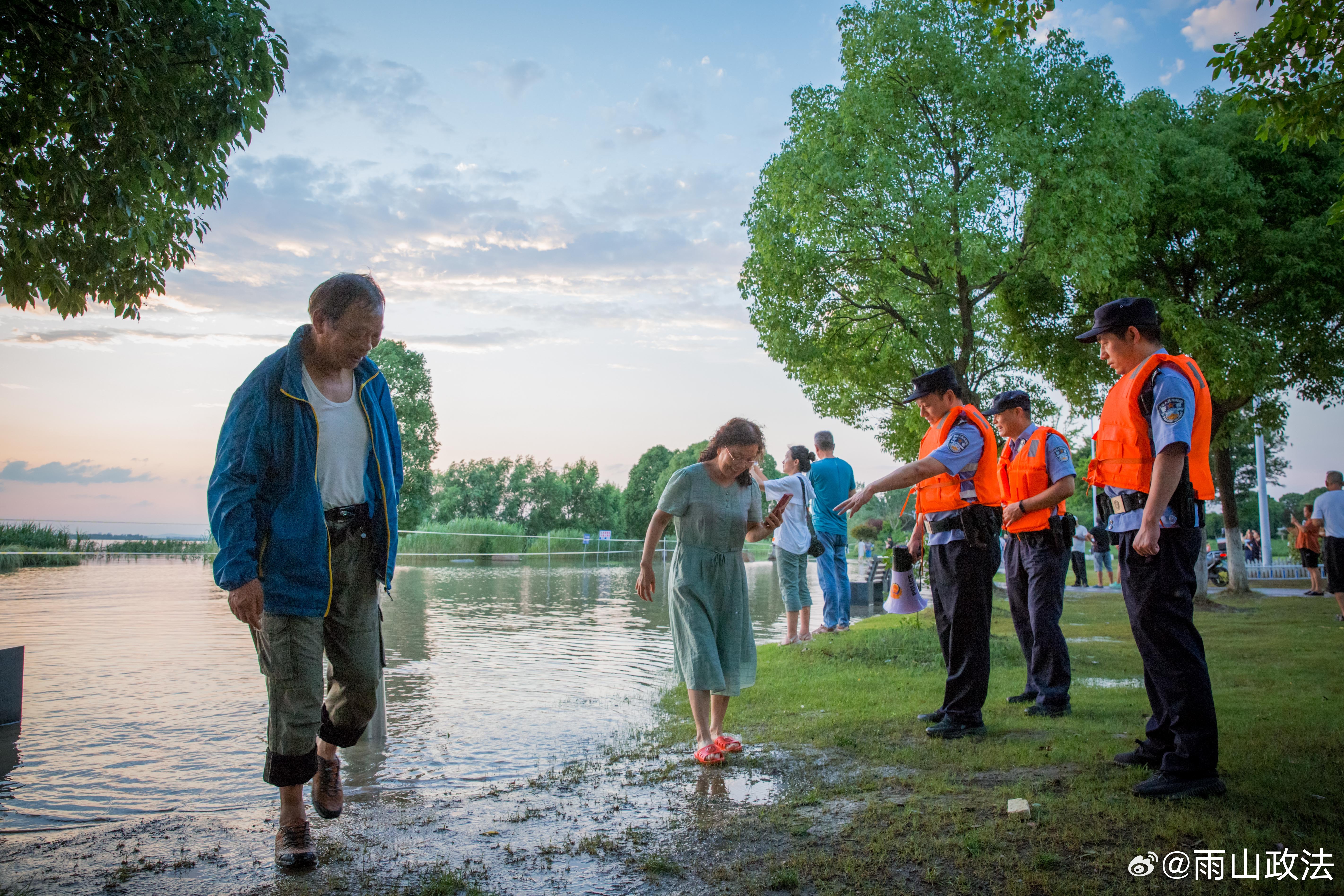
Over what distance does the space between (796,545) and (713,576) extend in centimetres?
501

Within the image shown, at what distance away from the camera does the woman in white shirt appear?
10.0 metres

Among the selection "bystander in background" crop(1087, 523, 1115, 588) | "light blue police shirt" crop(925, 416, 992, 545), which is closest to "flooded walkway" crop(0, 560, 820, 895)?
"light blue police shirt" crop(925, 416, 992, 545)

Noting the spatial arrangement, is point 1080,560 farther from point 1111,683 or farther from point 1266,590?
point 1111,683

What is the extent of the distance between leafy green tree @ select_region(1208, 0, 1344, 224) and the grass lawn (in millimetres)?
4688

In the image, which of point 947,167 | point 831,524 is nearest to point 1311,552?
point 947,167

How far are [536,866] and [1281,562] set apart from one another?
3691 centimetres

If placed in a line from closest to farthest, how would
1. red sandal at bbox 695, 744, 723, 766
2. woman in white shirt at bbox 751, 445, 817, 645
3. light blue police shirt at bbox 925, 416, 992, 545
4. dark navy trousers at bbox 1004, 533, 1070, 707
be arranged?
red sandal at bbox 695, 744, 723, 766
light blue police shirt at bbox 925, 416, 992, 545
dark navy trousers at bbox 1004, 533, 1070, 707
woman in white shirt at bbox 751, 445, 817, 645

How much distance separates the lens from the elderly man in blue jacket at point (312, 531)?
134 inches

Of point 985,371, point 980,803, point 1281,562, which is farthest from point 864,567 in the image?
point 980,803

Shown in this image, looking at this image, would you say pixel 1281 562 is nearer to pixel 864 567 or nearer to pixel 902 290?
pixel 864 567

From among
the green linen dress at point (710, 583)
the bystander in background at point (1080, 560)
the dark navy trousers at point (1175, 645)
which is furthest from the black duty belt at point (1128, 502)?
the bystander in background at point (1080, 560)

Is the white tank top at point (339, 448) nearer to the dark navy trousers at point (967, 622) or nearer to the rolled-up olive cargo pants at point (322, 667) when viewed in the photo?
the rolled-up olive cargo pants at point (322, 667)

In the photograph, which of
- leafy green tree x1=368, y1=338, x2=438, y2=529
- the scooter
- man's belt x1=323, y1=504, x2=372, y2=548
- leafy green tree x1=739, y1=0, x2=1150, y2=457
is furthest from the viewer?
leafy green tree x1=368, y1=338, x2=438, y2=529

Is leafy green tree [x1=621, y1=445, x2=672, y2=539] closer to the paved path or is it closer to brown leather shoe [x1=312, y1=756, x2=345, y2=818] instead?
the paved path
